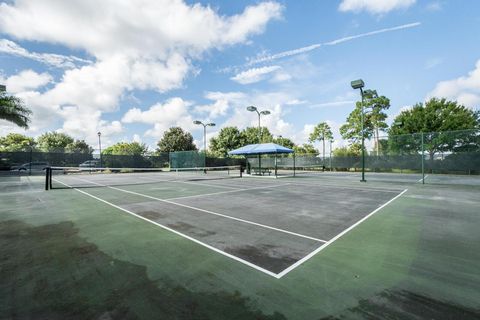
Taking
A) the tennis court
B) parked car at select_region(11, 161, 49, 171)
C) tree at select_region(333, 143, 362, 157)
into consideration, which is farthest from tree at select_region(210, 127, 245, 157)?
the tennis court

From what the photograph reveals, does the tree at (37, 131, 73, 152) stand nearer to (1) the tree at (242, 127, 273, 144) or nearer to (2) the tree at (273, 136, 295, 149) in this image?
(1) the tree at (242, 127, 273, 144)

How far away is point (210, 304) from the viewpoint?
2512 mm

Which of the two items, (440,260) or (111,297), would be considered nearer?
(111,297)

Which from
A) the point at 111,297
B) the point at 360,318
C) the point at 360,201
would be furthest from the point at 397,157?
the point at 111,297

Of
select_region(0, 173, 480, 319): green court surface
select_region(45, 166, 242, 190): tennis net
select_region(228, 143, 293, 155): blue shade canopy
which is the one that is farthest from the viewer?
select_region(228, 143, 293, 155): blue shade canopy

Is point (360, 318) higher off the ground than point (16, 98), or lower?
lower

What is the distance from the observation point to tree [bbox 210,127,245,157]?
189 ft

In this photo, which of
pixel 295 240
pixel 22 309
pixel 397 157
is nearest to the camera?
pixel 22 309

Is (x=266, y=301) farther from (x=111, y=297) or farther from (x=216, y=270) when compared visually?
(x=111, y=297)

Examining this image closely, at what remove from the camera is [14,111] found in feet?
66.2

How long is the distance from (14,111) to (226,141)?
41.0m

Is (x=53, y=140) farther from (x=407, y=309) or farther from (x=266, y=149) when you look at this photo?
(x=407, y=309)

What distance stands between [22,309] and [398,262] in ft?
16.4

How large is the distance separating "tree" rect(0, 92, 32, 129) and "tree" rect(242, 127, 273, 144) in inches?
1749
